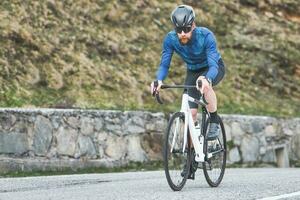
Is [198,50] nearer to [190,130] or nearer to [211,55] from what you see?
[211,55]

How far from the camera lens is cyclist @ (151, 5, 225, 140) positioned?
8.32 meters

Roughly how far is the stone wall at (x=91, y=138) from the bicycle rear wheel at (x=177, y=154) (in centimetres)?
389

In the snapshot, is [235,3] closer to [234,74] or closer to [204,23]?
[204,23]

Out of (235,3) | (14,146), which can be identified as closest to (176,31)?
(14,146)

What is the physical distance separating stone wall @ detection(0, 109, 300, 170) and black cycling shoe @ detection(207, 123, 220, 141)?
149 inches

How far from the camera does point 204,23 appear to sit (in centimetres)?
1969

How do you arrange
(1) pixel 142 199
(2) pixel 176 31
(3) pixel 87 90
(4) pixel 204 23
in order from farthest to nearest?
(4) pixel 204 23 < (3) pixel 87 90 < (2) pixel 176 31 < (1) pixel 142 199

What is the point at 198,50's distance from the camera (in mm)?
8594

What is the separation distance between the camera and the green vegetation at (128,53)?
14.5 m

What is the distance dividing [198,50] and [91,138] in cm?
494

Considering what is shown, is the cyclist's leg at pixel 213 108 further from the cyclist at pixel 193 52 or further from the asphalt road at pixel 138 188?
the asphalt road at pixel 138 188

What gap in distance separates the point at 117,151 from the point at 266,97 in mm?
5674

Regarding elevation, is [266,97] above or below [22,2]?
below

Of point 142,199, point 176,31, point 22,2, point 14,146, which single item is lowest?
point 142,199
